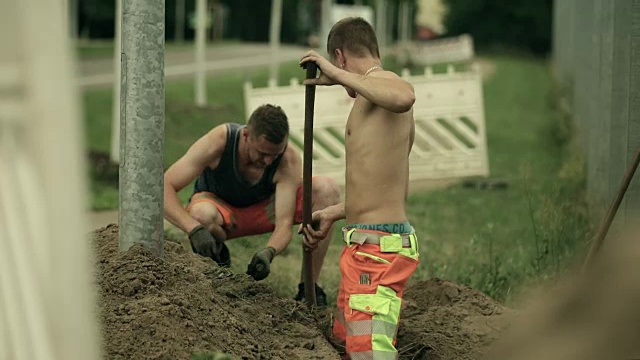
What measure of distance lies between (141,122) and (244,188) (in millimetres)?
1445

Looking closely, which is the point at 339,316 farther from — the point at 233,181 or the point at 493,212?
the point at 493,212

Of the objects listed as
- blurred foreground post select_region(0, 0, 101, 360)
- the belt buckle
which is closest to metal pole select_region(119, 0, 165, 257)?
the belt buckle

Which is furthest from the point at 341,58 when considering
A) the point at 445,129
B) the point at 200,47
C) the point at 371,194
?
the point at 200,47

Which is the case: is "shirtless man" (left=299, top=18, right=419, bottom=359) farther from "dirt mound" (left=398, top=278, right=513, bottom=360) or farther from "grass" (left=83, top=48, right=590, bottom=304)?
"grass" (left=83, top=48, right=590, bottom=304)

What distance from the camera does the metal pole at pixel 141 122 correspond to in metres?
5.60

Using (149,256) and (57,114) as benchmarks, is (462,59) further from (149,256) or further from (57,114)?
(57,114)

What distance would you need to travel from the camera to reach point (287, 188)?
22.5 feet

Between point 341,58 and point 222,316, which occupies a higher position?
point 341,58

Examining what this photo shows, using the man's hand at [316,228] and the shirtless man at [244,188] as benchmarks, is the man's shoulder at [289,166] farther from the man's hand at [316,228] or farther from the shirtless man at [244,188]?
the man's hand at [316,228]

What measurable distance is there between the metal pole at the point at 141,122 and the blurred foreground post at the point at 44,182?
2467mm

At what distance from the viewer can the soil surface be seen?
4.93 meters

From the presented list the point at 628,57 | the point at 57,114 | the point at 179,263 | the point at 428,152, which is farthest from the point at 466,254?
the point at 57,114

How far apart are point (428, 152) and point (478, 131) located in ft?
1.93

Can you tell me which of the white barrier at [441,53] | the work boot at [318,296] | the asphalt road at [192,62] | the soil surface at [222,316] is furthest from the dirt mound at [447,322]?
the white barrier at [441,53]
